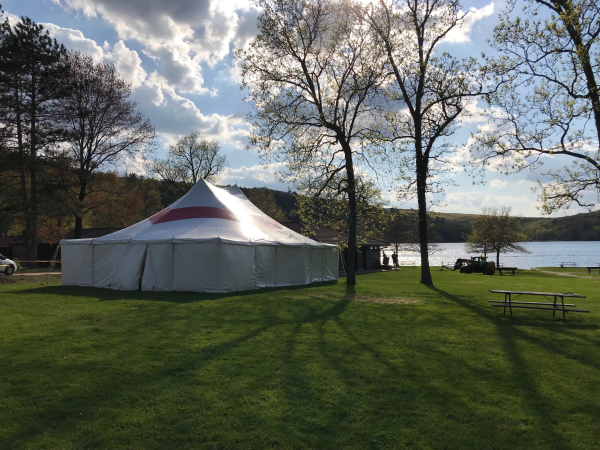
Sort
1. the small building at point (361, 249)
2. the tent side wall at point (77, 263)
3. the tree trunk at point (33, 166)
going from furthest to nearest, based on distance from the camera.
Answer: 1. the small building at point (361, 249)
2. the tree trunk at point (33, 166)
3. the tent side wall at point (77, 263)

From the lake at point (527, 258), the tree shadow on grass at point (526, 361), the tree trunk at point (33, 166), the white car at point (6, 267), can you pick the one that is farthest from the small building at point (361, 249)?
the tree shadow on grass at point (526, 361)

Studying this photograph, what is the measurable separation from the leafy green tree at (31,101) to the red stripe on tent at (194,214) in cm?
961

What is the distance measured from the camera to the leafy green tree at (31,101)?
21.2 meters

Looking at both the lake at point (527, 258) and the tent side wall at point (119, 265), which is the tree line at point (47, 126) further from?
the lake at point (527, 258)

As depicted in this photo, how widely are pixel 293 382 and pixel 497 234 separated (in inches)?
1752

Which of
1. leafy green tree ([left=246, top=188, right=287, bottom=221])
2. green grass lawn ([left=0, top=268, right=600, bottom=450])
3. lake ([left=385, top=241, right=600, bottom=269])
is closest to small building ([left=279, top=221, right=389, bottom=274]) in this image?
lake ([left=385, top=241, right=600, bottom=269])

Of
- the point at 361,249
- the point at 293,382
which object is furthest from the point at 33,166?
the point at 361,249

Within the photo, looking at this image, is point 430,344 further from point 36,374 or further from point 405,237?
point 405,237

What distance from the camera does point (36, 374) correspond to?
489 cm

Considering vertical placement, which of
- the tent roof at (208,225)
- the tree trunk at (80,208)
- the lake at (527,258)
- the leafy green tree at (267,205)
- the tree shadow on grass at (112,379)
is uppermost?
the leafy green tree at (267,205)

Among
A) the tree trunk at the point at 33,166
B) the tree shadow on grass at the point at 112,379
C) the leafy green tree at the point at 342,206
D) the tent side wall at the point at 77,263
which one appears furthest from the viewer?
the tree trunk at the point at 33,166

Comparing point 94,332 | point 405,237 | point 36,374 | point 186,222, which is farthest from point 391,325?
point 405,237

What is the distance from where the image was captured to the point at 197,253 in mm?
13852

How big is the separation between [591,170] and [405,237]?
3951 cm
